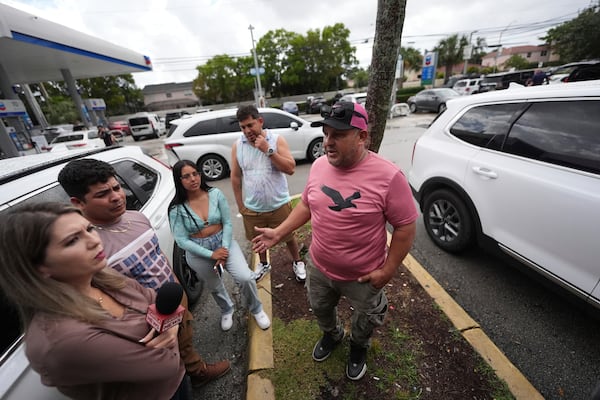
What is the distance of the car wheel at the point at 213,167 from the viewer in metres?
6.69

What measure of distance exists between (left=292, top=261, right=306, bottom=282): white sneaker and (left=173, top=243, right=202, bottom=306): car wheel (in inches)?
43.2

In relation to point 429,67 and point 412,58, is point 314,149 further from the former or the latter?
point 412,58

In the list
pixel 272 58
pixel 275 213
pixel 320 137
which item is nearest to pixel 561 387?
pixel 275 213

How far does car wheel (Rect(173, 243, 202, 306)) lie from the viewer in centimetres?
253

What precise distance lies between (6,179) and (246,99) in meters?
44.5

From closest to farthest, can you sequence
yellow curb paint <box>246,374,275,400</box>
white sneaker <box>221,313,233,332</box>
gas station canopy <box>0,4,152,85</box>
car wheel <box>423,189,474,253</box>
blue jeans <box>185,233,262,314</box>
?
yellow curb paint <box>246,374,275,400</box>, blue jeans <box>185,233,262,314</box>, white sneaker <box>221,313,233,332</box>, car wheel <box>423,189,474,253</box>, gas station canopy <box>0,4,152,85</box>

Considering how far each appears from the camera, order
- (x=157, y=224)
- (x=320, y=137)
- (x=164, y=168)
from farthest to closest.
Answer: (x=320, y=137) → (x=164, y=168) → (x=157, y=224)

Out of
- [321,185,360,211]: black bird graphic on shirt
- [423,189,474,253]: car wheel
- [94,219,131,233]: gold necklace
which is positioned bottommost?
[423,189,474,253]: car wheel

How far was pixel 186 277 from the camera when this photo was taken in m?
2.69

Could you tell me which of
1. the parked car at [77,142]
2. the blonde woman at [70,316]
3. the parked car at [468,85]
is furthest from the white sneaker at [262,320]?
the parked car at [468,85]

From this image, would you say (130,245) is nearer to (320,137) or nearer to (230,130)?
(230,130)

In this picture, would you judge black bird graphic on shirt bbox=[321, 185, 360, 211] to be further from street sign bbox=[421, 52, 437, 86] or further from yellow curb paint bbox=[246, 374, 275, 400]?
street sign bbox=[421, 52, 437, 86]

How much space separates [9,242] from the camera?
0.88m

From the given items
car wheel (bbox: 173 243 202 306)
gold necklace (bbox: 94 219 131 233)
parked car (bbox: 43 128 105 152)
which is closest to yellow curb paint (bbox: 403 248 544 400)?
car wheel (bbox: 173 243 202 306)
